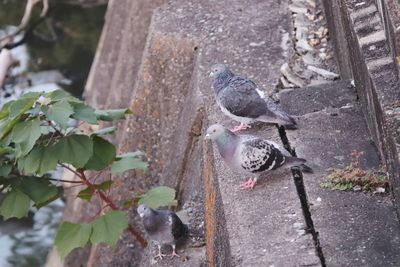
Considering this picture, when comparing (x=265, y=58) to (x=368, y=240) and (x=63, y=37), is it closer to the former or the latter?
(x=368, y=240)

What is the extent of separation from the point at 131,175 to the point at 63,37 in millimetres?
7649

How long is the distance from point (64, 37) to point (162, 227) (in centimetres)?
965

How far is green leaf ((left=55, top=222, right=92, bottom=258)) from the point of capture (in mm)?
4305

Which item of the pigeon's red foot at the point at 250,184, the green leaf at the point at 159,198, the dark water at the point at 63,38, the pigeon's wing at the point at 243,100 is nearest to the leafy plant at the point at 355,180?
the pigeon's red foot at the point at 250,184

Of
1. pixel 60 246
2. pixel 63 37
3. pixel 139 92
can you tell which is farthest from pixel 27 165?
pixel 63 37

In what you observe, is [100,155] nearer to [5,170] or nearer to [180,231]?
[5,170]

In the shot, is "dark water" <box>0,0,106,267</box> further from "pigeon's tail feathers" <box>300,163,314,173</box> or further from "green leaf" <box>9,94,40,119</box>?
"pigeon's tail feathers" <box>300,163,314,173</box>

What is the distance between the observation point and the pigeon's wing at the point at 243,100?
428 cm

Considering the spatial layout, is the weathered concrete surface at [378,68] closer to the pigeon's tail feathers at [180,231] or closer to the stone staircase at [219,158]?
the stone staircase at [219,158]

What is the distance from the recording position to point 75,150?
166 inches

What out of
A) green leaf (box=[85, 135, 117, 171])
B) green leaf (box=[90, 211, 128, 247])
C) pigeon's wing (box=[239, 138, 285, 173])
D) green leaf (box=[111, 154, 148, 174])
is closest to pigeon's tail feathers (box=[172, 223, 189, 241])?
green leaf (box=[90, 211, 128, 247])

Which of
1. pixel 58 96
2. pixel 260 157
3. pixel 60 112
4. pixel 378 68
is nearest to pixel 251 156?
pixel 260 157

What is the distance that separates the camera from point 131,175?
20.6 ft

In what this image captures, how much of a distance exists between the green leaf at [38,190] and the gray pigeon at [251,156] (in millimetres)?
1147
